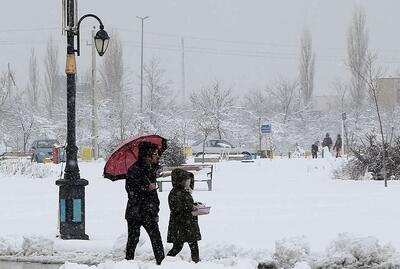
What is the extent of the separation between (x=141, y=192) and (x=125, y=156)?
1.01 m

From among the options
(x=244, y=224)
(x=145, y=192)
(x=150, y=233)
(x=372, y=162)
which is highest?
(x=145, y=192)

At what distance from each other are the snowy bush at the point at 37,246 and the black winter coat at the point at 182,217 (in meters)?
2.46

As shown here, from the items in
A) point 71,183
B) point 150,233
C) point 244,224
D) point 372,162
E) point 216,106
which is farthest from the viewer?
point 216,106

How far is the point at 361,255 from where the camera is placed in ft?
30.0

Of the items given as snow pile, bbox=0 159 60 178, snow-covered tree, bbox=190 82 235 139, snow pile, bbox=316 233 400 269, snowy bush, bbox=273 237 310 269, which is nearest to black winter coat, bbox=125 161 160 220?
snowy bush, bbox=273 237 310 269

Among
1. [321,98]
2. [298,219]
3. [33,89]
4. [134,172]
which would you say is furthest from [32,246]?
[321,98]

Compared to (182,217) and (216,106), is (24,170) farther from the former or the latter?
(216,106)

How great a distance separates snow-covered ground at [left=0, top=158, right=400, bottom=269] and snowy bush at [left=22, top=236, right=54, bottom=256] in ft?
0.05

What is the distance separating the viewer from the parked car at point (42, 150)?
128ft

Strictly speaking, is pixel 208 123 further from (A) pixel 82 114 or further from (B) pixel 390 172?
(B) pixel 390 172

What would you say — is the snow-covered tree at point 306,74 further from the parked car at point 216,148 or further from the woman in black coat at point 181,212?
the woman in black coat at point 181,212

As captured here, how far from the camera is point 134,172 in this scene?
8664mm

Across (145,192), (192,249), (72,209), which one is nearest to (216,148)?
(72,209)

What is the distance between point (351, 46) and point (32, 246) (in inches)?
2210
